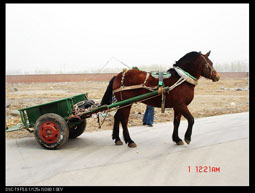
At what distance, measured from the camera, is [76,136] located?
6.23 meters

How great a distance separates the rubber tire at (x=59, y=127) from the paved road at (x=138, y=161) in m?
0.15

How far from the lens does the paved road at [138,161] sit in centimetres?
363

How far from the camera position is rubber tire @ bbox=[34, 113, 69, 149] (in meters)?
5.04

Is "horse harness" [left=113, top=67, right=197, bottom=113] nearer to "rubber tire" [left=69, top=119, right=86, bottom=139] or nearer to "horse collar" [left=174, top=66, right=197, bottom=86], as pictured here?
"horse collar" [left=174, top=66, right=197, bottom=86]

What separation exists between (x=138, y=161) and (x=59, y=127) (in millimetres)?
1826

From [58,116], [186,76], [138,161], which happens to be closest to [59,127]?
[58,116]

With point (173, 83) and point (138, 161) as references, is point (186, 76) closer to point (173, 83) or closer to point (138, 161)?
point (173, 83)

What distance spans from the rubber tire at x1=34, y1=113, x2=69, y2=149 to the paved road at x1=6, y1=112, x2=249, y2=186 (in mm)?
148

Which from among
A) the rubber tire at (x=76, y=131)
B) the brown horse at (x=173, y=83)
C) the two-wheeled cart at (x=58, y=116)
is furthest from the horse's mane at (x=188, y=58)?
the rubber tire at (x=76, y=131)

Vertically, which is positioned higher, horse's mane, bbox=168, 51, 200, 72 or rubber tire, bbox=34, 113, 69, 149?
horse's mane, bbox=168, 51, 200, 72

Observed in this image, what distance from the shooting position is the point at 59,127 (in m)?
5.04
